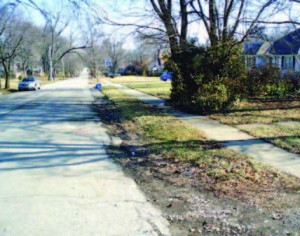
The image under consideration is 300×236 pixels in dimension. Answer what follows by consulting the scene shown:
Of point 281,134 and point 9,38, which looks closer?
point 281,134

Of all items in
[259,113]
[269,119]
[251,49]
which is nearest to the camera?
[269,119]

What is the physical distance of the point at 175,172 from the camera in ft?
19.8

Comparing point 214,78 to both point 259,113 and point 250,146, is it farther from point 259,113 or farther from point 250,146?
point 250,146

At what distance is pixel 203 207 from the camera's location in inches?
175

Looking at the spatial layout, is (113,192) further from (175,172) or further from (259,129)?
(259,129)

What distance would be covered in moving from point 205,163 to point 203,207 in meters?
1.90

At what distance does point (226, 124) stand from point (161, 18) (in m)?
7.69

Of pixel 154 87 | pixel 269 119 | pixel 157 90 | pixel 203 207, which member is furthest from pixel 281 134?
pixel 154 87

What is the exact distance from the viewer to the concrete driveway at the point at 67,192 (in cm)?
392

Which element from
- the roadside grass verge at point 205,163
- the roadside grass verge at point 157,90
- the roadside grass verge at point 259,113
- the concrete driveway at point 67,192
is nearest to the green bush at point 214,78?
the roadside grass verge at point 259,113

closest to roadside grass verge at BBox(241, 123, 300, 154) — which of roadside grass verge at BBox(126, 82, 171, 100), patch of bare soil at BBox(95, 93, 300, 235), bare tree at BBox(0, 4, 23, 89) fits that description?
patch of bare soil at BBox(95, 93, 300, 235)

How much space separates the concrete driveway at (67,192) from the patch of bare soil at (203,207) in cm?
23

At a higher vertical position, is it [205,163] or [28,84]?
[28,84]

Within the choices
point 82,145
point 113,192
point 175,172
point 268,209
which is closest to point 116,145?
point 82,145
